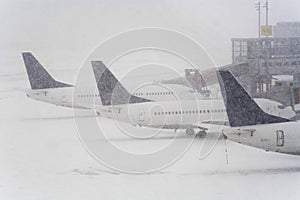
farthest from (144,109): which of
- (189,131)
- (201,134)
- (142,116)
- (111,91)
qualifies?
(201,134)

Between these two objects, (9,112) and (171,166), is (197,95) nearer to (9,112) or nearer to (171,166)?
(171,166)

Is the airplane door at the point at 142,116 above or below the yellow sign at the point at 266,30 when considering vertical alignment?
below

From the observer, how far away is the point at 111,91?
4363 mm

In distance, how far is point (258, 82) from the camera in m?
3.65

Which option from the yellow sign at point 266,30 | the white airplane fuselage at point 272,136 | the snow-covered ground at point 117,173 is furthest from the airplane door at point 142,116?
the yellow sign at point 266,30

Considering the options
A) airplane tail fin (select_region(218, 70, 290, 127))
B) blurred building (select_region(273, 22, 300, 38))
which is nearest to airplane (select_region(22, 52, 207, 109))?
airplane tail fin (select_region(218, 70, 290, 127))

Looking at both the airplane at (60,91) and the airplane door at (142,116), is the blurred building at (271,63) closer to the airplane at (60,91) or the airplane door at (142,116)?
the airplane at (60,91)

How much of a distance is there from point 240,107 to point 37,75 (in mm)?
1721

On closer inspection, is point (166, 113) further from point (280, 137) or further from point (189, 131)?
point (280, 137)

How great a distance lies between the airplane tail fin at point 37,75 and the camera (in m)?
3.84

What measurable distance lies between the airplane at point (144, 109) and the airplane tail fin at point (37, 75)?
38 cm

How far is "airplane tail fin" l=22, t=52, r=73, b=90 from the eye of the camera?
3.84 metres

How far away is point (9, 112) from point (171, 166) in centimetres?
136

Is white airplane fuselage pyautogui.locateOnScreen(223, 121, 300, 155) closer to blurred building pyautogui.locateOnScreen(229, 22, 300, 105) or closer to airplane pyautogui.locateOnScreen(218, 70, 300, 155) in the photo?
airplane pyautogui.locateOnScreen(218, 70, 300, 155)
